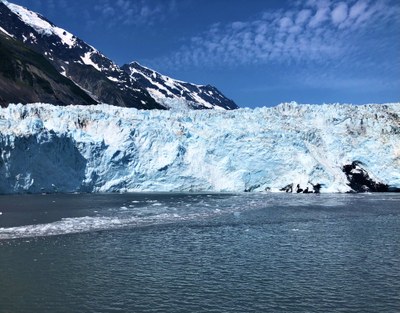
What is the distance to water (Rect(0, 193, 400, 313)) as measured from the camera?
326 inches

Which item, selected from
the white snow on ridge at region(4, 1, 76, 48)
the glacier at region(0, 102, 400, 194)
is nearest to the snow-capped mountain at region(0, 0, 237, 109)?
the white snow on ridge at region(4, 1, 76, 48)

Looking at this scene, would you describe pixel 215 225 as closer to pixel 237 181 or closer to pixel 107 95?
pixel 237 181

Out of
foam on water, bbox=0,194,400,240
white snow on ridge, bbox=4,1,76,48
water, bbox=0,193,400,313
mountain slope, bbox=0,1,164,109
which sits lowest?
water, bbox=0,193,400,313

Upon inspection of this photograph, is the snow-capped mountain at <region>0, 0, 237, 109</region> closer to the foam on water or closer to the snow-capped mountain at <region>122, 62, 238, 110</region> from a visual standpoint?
the snow-capped mountain at <region>122, 62, 238, 110</region>

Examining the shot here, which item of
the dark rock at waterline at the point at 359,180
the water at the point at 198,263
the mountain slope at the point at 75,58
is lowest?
the water at the point at 198,263

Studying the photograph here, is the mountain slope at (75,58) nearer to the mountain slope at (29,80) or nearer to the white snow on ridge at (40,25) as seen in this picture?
the white snow on ridge at (40,25)

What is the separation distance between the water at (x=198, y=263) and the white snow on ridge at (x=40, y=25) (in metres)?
132

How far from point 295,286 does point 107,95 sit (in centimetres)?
10610

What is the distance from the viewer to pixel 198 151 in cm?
3622

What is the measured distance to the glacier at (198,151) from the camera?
34.1 metres

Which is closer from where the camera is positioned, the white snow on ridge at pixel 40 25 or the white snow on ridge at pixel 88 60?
the white snow on ridge at pixel 88 60

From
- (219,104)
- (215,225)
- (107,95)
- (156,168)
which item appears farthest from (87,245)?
(219,104)

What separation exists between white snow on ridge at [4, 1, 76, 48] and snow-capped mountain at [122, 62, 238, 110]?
27139 mm

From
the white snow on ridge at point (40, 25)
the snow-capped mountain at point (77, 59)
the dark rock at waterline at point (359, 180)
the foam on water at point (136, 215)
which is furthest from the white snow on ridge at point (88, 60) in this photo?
the foam on water at point (136, 215)
